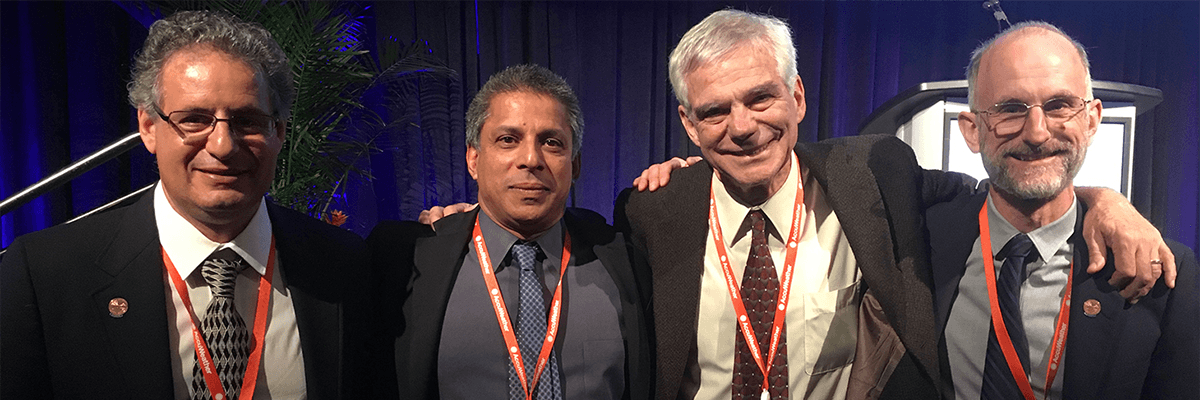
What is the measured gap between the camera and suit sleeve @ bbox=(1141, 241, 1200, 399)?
1.81m

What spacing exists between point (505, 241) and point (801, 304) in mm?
951

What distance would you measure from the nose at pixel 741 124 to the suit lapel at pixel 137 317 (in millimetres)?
1591

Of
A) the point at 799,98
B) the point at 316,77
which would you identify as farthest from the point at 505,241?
the point at 316,77

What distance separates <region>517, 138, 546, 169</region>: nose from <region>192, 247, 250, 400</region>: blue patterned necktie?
792 millimetres

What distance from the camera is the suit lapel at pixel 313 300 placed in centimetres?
168

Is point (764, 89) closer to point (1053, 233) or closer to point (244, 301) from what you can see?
point (1053, 233)

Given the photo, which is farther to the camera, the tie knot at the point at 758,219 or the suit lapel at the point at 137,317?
the tie knot at the point at 758,219

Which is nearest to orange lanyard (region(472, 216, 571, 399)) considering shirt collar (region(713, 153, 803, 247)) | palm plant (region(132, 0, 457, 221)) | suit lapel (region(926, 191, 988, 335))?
shirt collar (region(713, 153, 803, 247))

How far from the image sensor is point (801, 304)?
80.7 inches

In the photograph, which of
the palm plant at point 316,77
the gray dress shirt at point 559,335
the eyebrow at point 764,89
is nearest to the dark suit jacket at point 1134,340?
the eyebrow at point 764,89

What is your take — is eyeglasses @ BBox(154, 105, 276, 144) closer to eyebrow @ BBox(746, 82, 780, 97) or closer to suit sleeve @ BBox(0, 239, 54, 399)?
suit sleeve @ BBox(0, 239, 54, 399)

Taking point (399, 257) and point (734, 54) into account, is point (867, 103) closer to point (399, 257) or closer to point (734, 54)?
point (734, 54)

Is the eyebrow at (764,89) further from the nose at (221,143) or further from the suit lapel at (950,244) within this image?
the nose at (221,143)

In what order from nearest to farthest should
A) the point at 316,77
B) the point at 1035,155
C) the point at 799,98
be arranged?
1. the point at 1035,155
2. the point at 799,98
3. the point at 316,77
